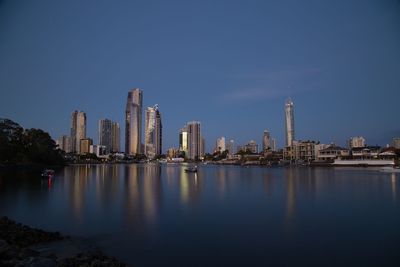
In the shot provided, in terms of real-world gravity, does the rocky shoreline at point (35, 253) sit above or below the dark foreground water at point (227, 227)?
above

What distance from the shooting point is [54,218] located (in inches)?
829

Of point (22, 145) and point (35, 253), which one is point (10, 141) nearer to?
point (22, 145)

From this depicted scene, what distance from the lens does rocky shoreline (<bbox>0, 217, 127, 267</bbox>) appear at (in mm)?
9986

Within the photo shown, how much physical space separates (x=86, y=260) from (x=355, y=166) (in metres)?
124

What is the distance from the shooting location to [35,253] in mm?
11547

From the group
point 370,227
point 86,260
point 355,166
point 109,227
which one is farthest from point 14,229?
point 355,166

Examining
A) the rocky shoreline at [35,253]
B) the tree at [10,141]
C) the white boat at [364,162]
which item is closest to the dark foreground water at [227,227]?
the rocky shoreline at [35,253]

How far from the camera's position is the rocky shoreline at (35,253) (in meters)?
9.99

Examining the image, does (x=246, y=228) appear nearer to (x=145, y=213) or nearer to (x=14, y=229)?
(x=145, y=213)

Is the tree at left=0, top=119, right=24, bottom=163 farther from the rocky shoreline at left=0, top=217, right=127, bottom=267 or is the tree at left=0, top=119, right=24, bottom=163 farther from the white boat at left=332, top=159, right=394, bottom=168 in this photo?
the white boat at left=332, top=159, right=394, bottom=168

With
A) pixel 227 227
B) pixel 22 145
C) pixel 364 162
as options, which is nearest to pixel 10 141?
pixel 22 145

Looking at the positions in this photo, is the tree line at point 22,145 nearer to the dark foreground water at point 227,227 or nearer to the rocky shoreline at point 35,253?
the dark foreground water at point 227,227

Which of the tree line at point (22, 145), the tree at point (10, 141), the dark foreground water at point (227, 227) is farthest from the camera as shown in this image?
the tree line at point (22, 145)

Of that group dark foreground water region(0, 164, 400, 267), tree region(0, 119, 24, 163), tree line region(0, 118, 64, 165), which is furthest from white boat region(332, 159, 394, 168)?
tree region(0, 119, 24, 163)
